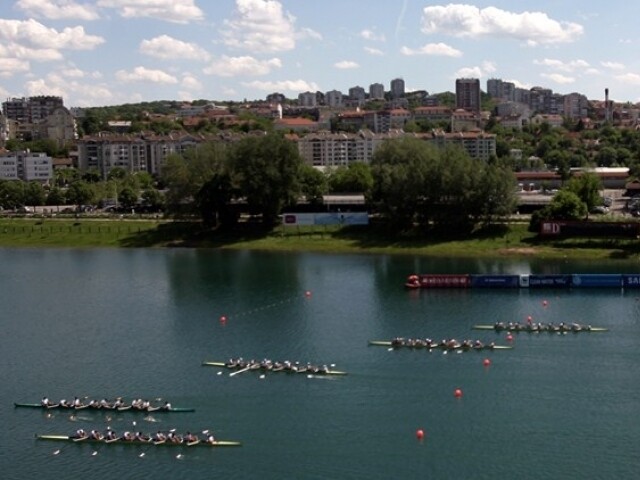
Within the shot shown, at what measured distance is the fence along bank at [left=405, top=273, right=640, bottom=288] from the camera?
59656 millimetres

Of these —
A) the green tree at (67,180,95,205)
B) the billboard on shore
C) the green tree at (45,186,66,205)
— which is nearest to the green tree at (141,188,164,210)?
the green tree at (67,180,95,205)

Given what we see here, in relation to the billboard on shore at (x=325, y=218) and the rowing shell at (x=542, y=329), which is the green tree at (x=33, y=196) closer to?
the billboard on shore at (x=325, y=218)

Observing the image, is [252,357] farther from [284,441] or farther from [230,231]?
[230,231]

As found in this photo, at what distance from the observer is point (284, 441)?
34.2 m

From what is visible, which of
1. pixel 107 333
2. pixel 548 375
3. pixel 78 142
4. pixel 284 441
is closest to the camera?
pixel 284 441

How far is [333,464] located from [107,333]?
22832 mm

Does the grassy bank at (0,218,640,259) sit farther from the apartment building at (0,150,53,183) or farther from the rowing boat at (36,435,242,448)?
the rowing boat at (36,435,242,448)

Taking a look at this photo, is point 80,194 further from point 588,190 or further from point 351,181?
point 588,190

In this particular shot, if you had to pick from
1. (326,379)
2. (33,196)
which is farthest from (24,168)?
(326,379)

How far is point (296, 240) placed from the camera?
83000mm

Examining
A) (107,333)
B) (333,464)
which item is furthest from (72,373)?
(333,464)

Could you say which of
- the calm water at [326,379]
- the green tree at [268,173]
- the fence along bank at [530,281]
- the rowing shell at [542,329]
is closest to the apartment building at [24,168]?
the green tree at [268,173]

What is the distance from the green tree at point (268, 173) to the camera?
279 feet

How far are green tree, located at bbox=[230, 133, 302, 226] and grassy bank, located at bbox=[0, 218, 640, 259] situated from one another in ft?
8.98
